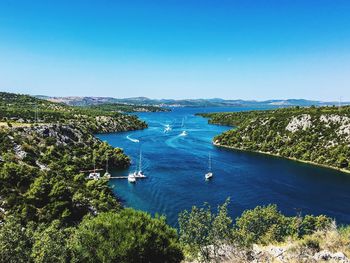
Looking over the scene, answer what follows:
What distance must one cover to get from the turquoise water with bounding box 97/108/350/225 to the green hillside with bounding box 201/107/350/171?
272 inches

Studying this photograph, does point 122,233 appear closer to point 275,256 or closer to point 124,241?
point 124,241

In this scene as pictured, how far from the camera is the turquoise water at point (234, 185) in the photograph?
242ft

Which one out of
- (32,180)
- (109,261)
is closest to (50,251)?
(109,261)

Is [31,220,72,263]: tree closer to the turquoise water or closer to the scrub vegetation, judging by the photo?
the scrub vegetation

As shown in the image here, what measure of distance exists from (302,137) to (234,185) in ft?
199

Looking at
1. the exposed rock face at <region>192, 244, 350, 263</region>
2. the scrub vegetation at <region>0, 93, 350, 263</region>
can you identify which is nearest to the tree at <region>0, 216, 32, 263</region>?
the scrub vegetation at <region>0, 93, 350, 263</region>

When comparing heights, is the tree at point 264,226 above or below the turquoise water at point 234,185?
above

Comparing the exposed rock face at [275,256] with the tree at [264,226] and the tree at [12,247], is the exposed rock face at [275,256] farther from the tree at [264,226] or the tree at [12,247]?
the tree at [12,247]

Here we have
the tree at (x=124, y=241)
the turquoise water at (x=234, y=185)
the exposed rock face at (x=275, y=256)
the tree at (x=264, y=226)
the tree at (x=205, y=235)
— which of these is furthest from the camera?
the turquoise water at (x=234, y=185)

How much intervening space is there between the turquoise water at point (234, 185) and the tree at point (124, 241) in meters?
31.4

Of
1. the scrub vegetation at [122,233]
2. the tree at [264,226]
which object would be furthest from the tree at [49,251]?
the tree at [264,226]

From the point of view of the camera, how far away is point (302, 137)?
447 feet

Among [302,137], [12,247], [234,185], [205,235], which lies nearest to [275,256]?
[205,235]

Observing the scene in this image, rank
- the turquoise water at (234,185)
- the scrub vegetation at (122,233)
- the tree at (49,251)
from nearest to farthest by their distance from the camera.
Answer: the tree at (49,251), the scrub vegetation at (122,233), the turquoise water at (234,185)
